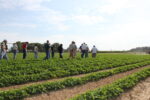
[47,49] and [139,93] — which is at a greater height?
[47,49]

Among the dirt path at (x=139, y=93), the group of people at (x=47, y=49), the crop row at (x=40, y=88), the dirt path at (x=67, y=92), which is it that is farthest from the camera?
the group of people at (x=47, y=49)

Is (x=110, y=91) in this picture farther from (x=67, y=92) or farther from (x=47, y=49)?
(x=47, y=49)

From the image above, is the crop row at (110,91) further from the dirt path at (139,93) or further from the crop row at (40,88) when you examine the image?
the crop row at (40,88)

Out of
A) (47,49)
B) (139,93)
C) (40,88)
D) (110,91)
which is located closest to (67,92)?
(40,88)

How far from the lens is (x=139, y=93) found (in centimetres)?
1366

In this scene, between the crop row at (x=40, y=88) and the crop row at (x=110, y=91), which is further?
the crop row at (x=110, y=91)

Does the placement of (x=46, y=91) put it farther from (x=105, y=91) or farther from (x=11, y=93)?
(x=105, y=91)

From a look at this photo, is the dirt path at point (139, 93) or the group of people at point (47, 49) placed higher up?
the group of people at point (47, 49)

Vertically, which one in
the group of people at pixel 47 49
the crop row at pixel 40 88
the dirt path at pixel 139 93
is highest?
the group of people at pixel 47 49

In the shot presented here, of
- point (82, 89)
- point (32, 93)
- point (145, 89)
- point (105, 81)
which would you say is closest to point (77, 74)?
point (105, 81)

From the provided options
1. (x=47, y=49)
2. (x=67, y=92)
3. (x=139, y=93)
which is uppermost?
(x=47, y=49)

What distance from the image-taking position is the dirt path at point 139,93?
12562 millimetres

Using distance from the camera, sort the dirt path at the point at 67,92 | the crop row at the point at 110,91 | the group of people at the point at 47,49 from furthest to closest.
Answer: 1. the group of people at the point at 47,49
2. the dirt path at the point at 67,92
3. the crop row at the point at 110,91

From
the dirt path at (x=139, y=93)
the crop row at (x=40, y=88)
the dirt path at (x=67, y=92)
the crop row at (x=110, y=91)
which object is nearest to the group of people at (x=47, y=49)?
the crop row at (x=40, y=88)
